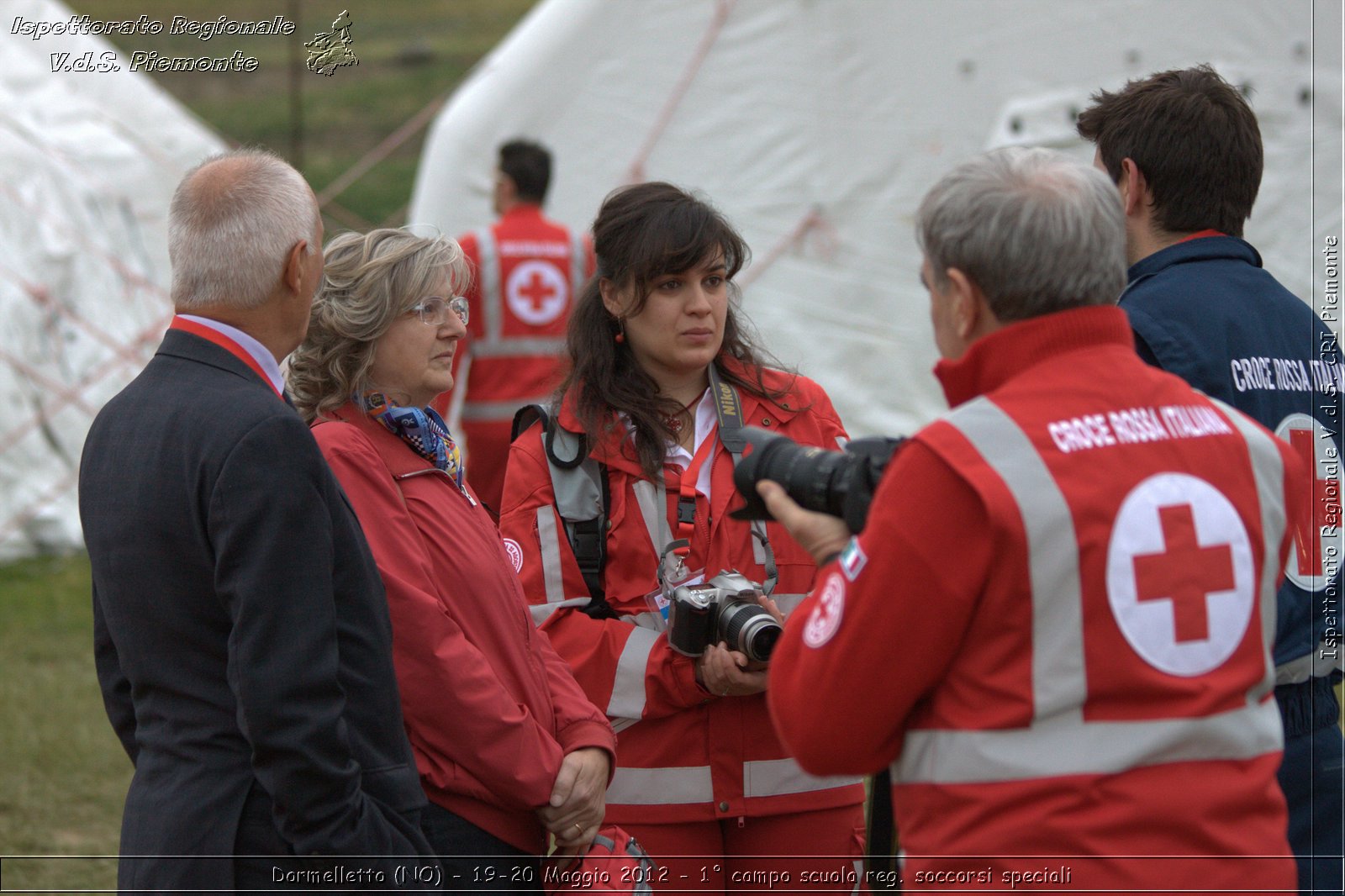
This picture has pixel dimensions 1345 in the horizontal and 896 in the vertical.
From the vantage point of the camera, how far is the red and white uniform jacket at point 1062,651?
61.9 inches

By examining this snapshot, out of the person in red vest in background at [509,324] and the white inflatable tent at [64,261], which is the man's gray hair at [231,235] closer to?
the person in red vest in background at [509,324]

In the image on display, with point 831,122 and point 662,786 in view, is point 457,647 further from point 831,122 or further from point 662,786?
point 831,122

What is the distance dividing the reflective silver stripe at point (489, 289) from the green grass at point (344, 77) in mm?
9988

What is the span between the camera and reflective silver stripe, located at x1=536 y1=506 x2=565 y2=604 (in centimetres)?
266

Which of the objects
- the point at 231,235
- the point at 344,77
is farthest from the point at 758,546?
the point at 344,77

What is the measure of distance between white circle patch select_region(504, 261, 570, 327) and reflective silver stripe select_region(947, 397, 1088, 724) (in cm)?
447

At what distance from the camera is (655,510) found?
2682 millimetres

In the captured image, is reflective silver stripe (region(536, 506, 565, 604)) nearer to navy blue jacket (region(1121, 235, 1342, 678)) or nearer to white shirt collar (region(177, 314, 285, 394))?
white shirt collar (region(177, 314, 285, 394))

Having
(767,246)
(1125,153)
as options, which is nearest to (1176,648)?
(1125,153)

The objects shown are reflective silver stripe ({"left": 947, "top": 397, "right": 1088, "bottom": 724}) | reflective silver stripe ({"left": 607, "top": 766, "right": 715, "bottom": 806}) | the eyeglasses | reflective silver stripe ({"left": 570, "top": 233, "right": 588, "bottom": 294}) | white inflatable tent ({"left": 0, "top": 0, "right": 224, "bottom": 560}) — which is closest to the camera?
reflective silver stripe ({"left": 947, "top": 397, "right": 1088, "bottom": 724})

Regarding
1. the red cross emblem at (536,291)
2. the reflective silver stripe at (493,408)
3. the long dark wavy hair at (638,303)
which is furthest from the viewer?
the red cross emblem at (536,291)

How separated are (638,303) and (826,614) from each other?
1.27 metres

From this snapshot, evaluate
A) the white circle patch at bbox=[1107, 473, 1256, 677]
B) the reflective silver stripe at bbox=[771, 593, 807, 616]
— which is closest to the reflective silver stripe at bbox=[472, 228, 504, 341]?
the reflective silver stripe at bbox=[771, 593, 807, 616]

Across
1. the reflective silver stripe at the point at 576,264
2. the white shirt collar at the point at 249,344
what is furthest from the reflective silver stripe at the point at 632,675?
the reflective silver stripe at the point at 576,264
